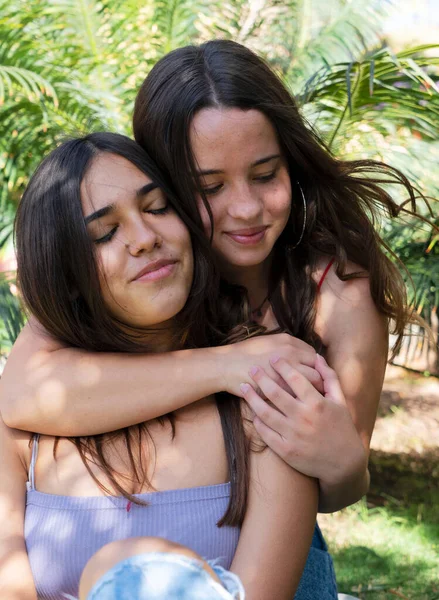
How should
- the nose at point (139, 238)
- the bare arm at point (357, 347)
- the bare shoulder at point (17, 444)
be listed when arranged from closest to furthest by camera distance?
the nose at point (139, 238) → the bare shoulder at point (17, 444) → the bare arm at point (357, 347)

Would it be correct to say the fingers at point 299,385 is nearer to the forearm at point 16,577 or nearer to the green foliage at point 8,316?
the forearm at point 16,577

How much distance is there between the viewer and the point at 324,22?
6188 mm

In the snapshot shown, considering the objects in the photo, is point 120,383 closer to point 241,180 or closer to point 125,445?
point 125,445

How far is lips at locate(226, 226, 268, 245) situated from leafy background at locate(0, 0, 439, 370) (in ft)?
6.25

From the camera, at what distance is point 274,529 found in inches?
85.0

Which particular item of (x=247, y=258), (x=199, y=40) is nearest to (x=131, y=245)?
(x=247, y=258)

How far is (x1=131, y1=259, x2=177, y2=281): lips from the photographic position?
234 centimetres

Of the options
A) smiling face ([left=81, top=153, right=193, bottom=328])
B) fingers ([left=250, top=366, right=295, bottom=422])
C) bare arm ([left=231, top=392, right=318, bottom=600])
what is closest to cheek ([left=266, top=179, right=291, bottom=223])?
smiling face ([left=81, top=153, right=193, bottom=328])

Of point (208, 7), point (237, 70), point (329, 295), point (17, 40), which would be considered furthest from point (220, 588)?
point (208, 7)

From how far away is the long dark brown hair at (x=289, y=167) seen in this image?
8.96 feet

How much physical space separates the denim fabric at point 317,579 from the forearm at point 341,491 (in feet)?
0.75

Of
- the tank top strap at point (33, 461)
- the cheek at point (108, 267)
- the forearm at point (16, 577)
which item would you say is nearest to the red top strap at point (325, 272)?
the cheek at point (108, 267)

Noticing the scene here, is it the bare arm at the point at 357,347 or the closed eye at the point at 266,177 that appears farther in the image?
the closed eye at the point at 266,177

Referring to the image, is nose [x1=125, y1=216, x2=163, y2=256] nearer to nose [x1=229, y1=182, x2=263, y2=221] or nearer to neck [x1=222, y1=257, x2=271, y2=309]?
nose [x1=229, y1=182, x2=263, y2=221]
